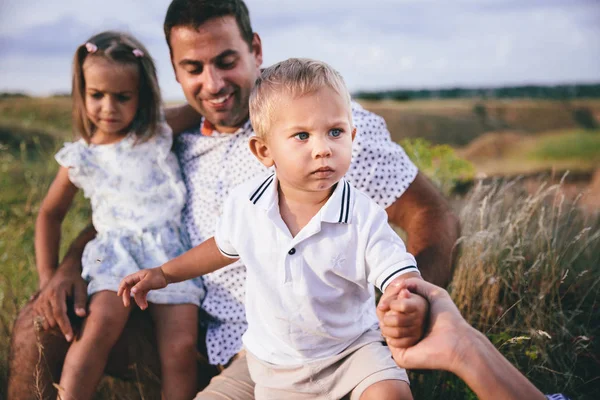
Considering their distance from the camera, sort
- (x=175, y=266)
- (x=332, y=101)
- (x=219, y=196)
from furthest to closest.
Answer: (x=219, y=196)
(x=175, y=266)
(x=332, y=101)

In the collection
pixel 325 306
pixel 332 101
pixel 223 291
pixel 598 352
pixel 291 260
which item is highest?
pixel 332 101

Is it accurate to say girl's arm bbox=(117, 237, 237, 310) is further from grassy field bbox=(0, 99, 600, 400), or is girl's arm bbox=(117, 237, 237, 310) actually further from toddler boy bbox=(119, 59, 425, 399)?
grassy field bbox=(0, 99, 600, 400)

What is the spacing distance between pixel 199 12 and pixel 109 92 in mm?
667

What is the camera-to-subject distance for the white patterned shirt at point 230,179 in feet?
8.53

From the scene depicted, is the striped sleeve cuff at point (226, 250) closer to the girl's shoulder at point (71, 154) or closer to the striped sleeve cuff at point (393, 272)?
the striped sleeve cuff at point (393, 272)

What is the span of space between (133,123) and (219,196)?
72 cm

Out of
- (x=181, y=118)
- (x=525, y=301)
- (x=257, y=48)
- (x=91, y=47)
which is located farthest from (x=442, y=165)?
(x=91, y=47)

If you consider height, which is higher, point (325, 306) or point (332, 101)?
point (332, 101)

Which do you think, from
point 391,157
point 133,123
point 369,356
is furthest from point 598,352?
point 133,123

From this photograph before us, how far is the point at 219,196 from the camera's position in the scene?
2.87 m

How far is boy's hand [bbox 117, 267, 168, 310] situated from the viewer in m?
2.05

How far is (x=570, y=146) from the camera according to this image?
1373cm

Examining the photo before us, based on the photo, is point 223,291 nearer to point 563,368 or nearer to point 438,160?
point 563,368

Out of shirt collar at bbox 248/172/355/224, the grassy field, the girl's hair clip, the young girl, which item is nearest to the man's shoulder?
shirt collar at bbox 248/172/355/224
